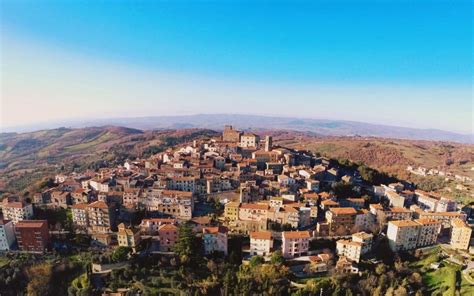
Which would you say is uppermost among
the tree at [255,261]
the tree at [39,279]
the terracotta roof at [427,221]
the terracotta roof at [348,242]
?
the terracotta roof at [427,221]

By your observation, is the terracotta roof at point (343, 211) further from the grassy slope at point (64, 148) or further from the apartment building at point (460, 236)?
the grassy slope at point (64, 148)

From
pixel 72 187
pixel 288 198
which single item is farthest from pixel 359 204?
pixel 72 187

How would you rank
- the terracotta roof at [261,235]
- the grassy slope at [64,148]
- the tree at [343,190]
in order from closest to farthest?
the terracotta roof at [261,235] < the tree at [343,190] < the grassy slope at [64,148]

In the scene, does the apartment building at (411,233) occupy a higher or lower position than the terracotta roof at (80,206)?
lower

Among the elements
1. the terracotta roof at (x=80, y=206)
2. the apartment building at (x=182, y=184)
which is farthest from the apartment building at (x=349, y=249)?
the terracotta roof at (x=80, y=206)

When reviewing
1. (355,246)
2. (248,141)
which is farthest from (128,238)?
(248,141)

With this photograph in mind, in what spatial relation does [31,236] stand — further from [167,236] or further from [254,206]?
[254,206]
